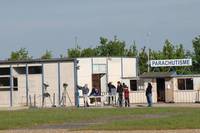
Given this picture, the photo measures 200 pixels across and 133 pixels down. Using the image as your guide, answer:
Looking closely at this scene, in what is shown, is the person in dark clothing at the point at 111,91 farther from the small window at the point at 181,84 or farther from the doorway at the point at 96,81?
→ the small window at the point at 181,84

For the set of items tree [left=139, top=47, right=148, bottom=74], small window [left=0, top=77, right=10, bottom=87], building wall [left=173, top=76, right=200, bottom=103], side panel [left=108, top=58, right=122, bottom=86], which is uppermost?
tree [left=139, top=47, right=148, bottom=74]

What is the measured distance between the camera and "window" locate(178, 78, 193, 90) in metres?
57.2

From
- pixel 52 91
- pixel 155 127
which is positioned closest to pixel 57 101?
pixel 52 91

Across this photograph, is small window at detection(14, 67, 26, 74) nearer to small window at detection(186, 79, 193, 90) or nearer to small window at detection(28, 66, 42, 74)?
small window at detection(28, 66, 42, 74)

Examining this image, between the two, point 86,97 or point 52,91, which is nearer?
point 86,97

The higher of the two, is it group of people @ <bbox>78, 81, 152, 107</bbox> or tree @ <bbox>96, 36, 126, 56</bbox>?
tree @ <bbox>96, 36, 126, 56</bbox>

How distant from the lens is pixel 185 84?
5728cm

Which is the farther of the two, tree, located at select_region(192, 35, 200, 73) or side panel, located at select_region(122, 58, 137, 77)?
tree, located at select_region(192, 35, 200, 73)

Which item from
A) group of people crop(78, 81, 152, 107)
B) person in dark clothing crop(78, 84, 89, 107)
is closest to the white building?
group of people crop(78, 81, 152, 107)

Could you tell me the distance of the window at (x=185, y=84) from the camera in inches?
2250

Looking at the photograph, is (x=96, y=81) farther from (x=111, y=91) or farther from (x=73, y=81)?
(x=111, y=91)

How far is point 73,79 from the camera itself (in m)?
55.4

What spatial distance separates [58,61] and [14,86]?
17.0 ft

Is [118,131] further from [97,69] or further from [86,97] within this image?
[97,69]
